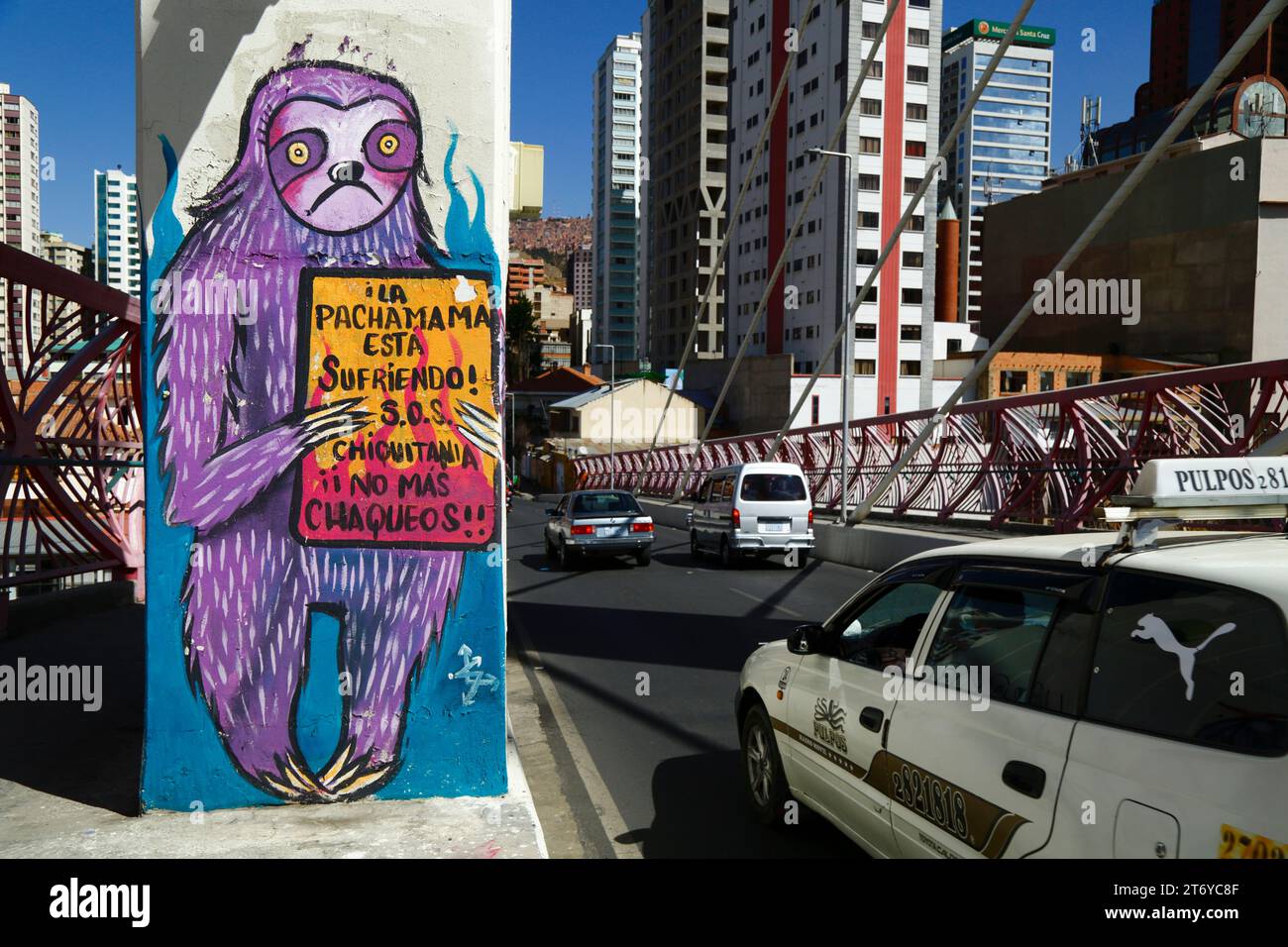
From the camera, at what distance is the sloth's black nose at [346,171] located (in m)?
5.83

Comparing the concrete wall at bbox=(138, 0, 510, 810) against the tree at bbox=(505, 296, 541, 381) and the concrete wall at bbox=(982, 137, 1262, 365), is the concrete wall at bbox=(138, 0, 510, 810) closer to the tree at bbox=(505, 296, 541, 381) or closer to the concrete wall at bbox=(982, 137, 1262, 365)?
the concrete wall at bbox=(982, 137, 1262, 365)

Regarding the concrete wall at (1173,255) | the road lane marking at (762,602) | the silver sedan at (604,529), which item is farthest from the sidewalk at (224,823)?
the concrete wall at (1173,255)

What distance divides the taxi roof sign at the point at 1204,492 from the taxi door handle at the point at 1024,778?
35.9 inches

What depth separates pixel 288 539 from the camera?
5695 mm

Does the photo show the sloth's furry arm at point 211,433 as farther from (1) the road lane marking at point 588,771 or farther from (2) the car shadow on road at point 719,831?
(2) the car shadow on road at point 719,831

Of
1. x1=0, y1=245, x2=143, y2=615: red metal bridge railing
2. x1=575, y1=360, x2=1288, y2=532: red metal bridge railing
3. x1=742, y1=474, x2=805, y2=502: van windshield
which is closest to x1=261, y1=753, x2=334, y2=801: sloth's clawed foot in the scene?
x1=0, y1=245, x2=143, y2=615: red metal bridge railing

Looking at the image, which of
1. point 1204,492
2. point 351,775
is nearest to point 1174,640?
point 1204,492

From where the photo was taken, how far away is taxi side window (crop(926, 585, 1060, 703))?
12.5 feet

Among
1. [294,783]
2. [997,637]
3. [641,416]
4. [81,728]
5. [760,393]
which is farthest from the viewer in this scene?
[641,416]

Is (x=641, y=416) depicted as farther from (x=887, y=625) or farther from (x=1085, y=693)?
(x=1085, y=693)

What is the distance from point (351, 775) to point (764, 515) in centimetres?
1502

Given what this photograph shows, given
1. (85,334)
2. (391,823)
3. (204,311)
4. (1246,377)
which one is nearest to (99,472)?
(85,334)

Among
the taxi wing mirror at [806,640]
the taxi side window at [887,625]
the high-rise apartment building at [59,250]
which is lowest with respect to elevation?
the taxi wing mirror at [806,640]

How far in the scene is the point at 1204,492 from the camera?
11.7 ft
